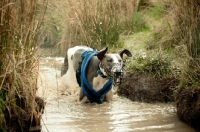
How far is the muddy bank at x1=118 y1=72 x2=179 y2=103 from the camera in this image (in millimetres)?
6883

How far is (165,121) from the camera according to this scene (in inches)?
226

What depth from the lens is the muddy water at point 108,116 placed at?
17.6ft

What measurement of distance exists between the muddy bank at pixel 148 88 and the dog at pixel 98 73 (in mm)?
417

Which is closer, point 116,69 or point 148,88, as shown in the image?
point 116,69

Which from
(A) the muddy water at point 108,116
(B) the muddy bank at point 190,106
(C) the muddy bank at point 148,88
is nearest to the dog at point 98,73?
(A) the muddy water at point 108,116

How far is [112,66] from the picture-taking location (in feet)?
20.8

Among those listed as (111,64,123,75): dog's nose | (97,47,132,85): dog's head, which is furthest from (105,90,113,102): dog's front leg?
(111,64,123,75): dog's nose

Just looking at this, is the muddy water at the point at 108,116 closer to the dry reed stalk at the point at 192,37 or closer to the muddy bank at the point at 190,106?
the muddy bank at the point at 190,106

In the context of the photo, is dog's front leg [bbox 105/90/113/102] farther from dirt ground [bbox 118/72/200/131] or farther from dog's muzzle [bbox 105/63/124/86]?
dog's muzzle [bbox 105/63/124/86]

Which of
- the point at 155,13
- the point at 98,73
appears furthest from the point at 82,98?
the point at 155,13

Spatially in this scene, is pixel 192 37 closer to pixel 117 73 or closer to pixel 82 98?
pixel 117 73

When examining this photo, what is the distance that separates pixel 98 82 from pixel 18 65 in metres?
2.72

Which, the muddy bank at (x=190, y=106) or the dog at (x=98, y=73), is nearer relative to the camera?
the muddy bank at (x=190, y=106)

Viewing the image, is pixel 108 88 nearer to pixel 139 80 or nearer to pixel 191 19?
pixel 139 80
